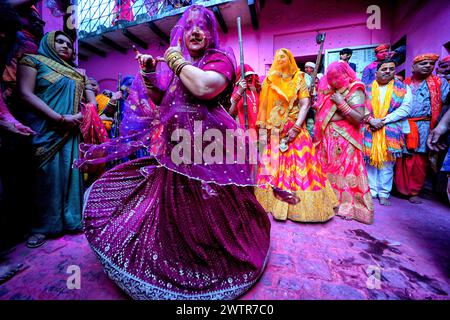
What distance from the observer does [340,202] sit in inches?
115

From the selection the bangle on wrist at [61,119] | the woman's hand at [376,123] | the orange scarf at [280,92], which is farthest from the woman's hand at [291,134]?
the bangle on wrist at [61,119]

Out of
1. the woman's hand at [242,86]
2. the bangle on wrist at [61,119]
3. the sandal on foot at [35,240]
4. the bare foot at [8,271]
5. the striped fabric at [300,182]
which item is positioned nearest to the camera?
the bare foot at [8,271]

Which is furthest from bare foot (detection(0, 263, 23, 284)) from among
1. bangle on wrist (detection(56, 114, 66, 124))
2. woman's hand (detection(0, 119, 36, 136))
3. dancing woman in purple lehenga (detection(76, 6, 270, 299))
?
bangle on wrist (detection(56, 114, 66, 124))

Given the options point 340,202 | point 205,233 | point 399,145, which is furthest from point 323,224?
point 399,145

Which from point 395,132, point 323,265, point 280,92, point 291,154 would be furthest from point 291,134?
point 395,132

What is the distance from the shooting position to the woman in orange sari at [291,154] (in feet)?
8.72

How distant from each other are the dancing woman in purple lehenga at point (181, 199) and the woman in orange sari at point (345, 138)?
1886mm

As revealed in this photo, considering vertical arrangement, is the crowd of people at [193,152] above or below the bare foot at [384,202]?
above

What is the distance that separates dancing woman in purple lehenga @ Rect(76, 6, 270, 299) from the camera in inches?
48.9

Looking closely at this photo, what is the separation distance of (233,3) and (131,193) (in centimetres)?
726

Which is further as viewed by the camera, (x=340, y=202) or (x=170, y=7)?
(x=170, y=7)

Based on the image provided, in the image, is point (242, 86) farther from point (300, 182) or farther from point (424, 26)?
point (424, 26)

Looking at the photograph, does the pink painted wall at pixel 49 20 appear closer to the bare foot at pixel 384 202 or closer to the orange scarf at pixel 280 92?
the orange scarf at pixel 280 92

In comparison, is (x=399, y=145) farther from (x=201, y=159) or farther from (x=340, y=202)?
(x=201, y=159)
